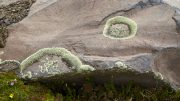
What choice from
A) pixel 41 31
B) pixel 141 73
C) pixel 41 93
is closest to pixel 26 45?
pixel 41 31

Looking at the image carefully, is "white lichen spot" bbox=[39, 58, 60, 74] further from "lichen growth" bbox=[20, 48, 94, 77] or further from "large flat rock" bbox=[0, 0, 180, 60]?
"large flat rock" bbox=[0, 0, 180, 60]

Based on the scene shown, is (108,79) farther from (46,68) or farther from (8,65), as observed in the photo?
(8,65)

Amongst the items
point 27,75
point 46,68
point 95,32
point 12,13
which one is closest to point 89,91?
point 46,68

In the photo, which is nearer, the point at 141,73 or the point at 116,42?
the point at 141,73

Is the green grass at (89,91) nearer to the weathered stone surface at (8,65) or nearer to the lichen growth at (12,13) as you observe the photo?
the weathered stone surface at (8,65)

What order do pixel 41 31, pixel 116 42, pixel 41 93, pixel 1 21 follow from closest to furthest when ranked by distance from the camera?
pixel 41 93, pixel 116 42, pixel 41 31, pixel 1 21

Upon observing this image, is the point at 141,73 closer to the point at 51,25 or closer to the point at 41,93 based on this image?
the point at 41,93

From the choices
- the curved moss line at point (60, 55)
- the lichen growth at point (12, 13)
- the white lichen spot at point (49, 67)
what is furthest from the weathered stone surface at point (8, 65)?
the lichen growth at point (12, 13)
